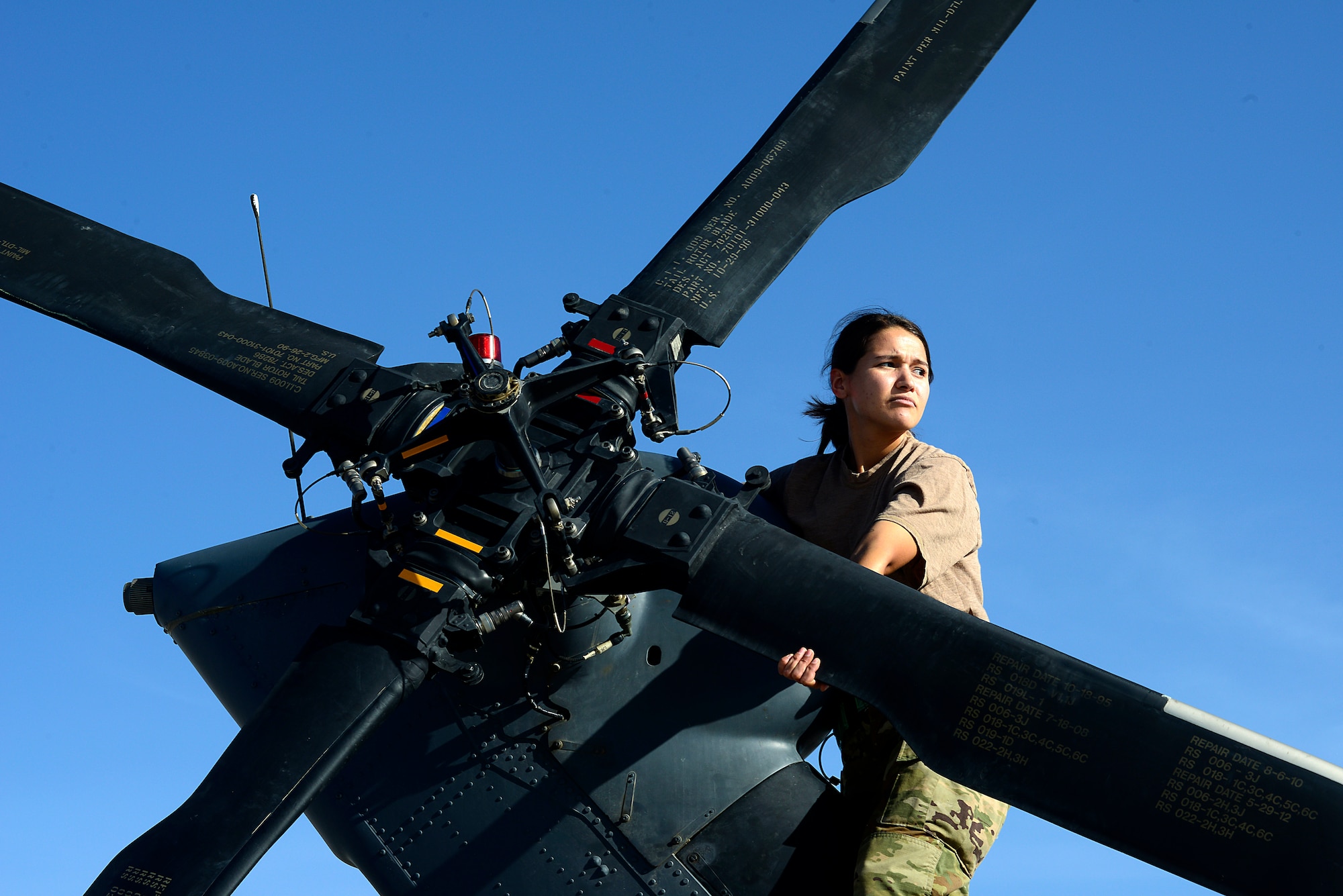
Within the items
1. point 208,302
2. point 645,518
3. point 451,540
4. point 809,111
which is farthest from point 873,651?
point 208,302

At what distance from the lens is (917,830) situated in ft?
17.6

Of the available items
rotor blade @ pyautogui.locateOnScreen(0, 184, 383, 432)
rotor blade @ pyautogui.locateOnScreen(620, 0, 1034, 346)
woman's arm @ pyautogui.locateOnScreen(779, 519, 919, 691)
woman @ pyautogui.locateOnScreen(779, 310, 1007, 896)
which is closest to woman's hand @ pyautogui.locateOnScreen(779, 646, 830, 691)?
woman @ pyautogui.locateOnScreen(779, 310, 1007, 896)

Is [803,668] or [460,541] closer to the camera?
[803,668]

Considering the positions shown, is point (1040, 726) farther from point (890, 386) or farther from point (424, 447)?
point (424, 447)

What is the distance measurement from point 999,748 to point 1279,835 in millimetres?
862

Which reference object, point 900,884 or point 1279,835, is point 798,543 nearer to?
point 900,884

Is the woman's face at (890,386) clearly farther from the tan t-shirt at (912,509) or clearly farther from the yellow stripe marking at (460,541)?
the yellow stripe marking at (460,541)

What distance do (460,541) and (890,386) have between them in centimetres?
251

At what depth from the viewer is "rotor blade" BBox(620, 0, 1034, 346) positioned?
6344mm

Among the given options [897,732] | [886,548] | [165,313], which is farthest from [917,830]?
[165,313]

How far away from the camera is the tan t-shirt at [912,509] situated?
5.67 m

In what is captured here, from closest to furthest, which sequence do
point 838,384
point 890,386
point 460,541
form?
point 460,541 → point 890,386 → point 838,384

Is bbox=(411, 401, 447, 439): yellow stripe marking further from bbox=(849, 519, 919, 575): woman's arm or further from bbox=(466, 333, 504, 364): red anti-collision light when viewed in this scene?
bbox=(849, 519, 919, 575): woman's arm

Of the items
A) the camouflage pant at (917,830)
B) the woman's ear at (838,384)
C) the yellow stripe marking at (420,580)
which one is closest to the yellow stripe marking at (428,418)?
the yellow stripe marking at (420,580)
